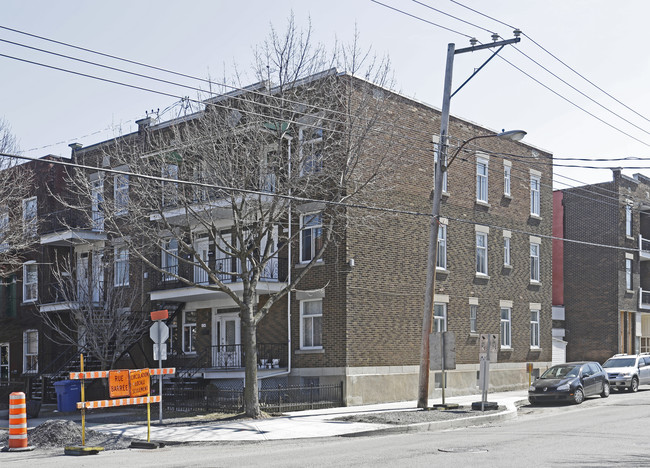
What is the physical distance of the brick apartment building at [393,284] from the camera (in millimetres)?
26547

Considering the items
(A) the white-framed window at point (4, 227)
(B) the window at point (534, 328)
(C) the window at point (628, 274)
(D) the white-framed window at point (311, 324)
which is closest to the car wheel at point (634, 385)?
(B) the window at point (534, 328)

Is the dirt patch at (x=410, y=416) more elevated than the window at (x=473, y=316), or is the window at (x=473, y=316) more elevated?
the window at (x=473, y=316)

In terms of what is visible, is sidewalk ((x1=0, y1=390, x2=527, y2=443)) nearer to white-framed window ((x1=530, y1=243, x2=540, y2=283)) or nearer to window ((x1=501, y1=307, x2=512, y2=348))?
window ((x1=501, y1=307, x2=512, y2=348))

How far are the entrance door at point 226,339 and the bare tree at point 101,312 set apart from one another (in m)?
2.71

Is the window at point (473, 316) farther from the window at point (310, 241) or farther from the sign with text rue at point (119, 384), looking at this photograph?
the sign with text rue at point (119, 384)

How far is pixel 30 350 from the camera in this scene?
119 ft

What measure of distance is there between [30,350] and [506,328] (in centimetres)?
2038

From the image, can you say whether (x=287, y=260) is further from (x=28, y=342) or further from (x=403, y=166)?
(x=28, y=342)

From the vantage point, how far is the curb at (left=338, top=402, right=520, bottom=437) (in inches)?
760

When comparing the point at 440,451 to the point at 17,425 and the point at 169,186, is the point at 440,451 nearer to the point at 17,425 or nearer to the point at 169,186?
the point at 17,425

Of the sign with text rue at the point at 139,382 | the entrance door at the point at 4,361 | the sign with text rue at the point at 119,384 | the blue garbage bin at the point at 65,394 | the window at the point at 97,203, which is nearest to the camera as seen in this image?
the sign with text rue at the point at 119,384

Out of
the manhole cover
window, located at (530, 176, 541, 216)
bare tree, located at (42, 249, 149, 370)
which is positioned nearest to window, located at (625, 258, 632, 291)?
window, located at (530, 176, 541, 216)

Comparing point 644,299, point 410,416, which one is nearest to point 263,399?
point 410,416

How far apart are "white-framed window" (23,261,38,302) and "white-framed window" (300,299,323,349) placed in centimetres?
1453
